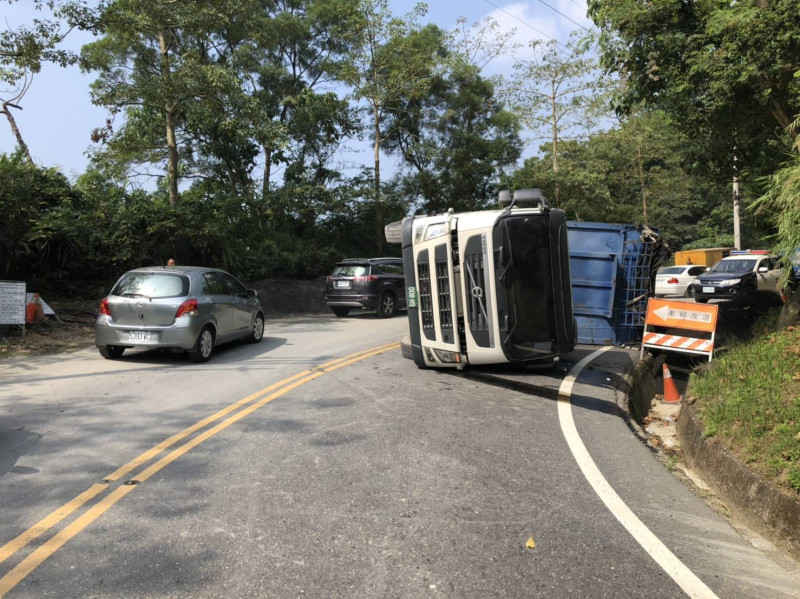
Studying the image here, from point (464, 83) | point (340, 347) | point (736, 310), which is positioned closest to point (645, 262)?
point (736, 310)

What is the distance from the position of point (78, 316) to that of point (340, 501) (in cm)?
1285

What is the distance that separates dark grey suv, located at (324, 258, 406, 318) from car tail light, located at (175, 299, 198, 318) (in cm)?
848

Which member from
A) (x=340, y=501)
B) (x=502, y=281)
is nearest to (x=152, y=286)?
(x=502, y=281)

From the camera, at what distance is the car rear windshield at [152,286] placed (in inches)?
383

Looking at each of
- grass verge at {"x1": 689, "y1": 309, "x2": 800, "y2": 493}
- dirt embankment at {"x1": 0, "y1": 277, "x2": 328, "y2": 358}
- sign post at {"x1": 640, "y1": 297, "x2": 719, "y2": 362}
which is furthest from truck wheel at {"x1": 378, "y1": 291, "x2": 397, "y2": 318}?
grass verge at {"x1": 689, "y1": 309, "x2": 800, "y2": 493}

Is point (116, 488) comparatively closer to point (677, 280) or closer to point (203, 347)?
point (203, 347)

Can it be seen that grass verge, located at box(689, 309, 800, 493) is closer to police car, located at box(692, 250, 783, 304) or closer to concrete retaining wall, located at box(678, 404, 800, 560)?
concrete retaining wall, located at box(678, 404, 800, 560)

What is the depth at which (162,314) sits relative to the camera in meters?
9.55

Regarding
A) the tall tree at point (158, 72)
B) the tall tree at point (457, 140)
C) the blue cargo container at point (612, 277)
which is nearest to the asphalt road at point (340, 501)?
the blue cargo container at point (612, 277)

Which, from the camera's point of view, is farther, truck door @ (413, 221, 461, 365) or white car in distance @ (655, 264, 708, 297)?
white car in distance @ (655, 264, 708, 297)

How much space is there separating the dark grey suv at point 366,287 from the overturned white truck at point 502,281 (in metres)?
9.43

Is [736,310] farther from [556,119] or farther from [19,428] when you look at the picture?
[556,119]

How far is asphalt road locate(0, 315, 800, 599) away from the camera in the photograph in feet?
10.9

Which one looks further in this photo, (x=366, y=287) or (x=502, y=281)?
(x=366, y=287)
